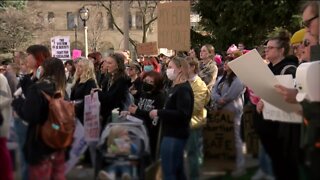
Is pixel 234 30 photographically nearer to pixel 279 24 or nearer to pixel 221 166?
pixel 279 24

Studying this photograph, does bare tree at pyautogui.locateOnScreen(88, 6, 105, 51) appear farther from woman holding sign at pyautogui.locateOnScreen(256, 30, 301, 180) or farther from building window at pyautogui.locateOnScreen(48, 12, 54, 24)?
woman holding sign at pyautogui.locateOnScreen(256, 30, 301, 180)

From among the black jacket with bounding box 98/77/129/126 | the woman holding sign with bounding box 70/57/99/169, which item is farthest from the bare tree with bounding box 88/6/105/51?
the black jacket with bounding box 98/77/129/126

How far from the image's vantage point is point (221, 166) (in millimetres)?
5242

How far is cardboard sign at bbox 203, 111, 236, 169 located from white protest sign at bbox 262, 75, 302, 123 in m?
0.39

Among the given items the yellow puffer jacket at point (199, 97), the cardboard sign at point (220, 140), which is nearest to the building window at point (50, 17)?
the yellow puffer jacket at point (199, 97)

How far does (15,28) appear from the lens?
136ft

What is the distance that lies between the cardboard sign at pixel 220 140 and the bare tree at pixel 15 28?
33.5 meters

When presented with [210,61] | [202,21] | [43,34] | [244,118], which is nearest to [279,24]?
[202,21]

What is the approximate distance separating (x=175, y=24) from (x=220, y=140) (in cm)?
291

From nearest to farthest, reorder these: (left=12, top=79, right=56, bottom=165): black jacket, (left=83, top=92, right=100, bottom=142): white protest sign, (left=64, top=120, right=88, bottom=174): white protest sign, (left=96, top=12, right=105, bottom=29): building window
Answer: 1. (left=12, top=79, right=56, bottom=165): black jacket
2. (left=64, top=120, right=88, bottom=174): white protest sign
3. (left=83, top=92, right=100, bottom=142): white protest sign
4. (left=96, top=12, right=105, bottom=29): building window

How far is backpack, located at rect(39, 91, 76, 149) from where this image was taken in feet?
18.2

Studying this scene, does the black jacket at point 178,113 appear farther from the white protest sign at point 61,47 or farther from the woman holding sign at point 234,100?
the white protest sign at point 61,47

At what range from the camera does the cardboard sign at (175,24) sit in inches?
300

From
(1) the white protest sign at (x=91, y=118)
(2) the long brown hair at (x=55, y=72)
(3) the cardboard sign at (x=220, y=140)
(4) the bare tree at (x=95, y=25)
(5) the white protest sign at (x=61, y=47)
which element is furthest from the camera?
(4) the bare tree at (x=95, y=25)
